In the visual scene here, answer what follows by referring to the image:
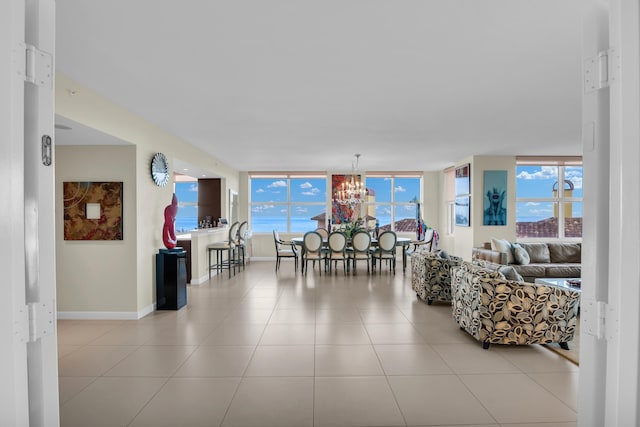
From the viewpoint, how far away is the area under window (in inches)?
338

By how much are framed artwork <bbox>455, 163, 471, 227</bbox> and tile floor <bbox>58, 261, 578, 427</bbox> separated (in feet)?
13.5

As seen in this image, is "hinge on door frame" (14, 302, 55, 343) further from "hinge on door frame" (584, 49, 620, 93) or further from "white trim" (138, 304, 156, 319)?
"white trim" (138, 304, 156, 319)

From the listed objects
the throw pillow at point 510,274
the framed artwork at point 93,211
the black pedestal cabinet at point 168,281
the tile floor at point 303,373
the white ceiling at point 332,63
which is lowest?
the tile floor at point 303,373

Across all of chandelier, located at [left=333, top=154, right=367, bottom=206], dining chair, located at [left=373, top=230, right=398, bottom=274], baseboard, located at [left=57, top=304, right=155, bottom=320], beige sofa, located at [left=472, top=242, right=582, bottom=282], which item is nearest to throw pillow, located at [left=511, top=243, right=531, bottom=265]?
beige sofa, located at [left=472, top=242, right=582, bottom=282]

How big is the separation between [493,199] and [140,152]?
713cm

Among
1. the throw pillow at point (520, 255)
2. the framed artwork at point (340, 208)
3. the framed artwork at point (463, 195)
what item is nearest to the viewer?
the throw pillow at point (520, 255)

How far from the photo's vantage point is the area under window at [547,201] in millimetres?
8594

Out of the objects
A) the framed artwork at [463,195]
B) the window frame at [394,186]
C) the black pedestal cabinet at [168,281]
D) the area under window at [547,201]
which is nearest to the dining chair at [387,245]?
the framed artwork at [463,195]

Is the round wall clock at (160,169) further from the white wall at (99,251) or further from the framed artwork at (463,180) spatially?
the framed artwork at (463,180)

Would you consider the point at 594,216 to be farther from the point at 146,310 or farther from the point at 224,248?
the point at 224,248

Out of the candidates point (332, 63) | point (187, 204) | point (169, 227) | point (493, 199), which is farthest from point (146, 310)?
point (493, 199)

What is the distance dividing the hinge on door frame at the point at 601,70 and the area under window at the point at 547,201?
8204 mm
